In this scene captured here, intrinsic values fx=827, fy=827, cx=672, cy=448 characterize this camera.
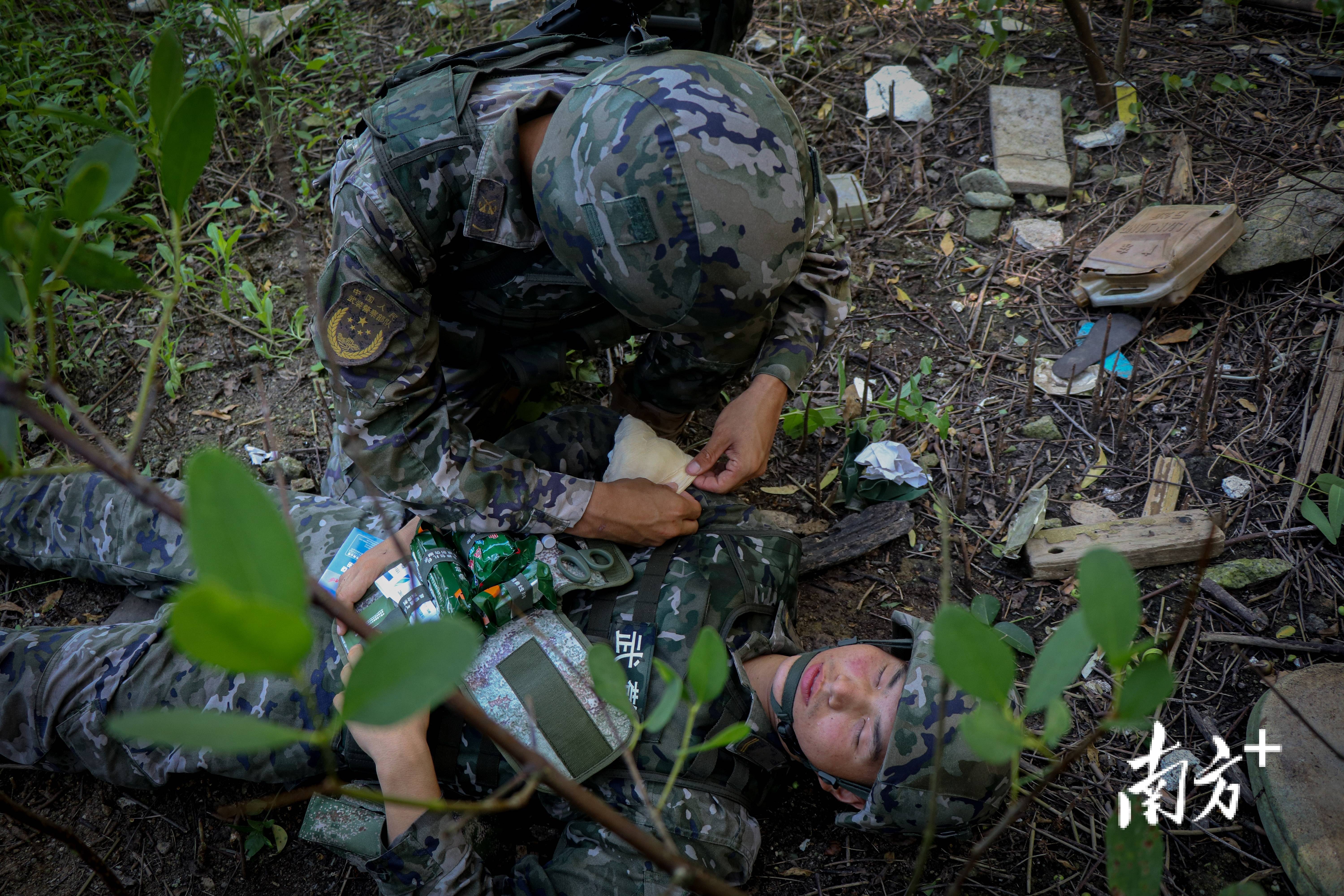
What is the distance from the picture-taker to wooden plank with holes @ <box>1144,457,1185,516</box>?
102 inches

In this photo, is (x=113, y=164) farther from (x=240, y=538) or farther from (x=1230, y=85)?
(x=1230, y=85)

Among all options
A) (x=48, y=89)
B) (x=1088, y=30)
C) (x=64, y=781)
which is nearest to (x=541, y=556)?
(x=64, y=781)

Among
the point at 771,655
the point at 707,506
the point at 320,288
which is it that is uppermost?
the point at 320,288

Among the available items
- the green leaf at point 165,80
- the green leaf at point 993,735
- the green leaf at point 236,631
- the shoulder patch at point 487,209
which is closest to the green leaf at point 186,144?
the green leaf at point 165,80

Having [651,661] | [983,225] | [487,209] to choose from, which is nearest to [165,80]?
[487,209]

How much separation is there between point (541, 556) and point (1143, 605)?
5.75 ft

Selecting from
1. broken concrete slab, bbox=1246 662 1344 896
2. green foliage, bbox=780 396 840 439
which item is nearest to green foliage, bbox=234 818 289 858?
green foliage, bbox=780 396 840 439

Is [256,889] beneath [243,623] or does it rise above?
beneath

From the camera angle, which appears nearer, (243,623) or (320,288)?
(243,623)

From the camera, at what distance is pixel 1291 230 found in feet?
9.59

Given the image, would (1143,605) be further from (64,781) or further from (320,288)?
(64,781)

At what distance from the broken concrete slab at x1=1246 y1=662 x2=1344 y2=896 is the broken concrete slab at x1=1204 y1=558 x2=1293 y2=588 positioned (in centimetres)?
30

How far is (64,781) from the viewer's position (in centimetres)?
236

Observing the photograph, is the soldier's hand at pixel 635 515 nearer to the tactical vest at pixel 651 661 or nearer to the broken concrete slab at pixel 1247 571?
the tactical vest at pixel 651 661
